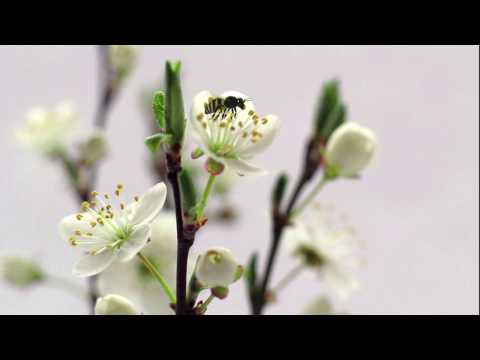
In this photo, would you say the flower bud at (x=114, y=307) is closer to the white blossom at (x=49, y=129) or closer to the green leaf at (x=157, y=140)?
the green leaf at (x=157, y=140)

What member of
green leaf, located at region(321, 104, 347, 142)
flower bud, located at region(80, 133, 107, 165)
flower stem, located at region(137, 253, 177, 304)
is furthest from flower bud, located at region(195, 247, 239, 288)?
flower bud, located at region(80, 133, 107, 165)

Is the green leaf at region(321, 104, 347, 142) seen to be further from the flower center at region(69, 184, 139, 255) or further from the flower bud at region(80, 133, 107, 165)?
the flower bud at region(80, 133, 107, 165)

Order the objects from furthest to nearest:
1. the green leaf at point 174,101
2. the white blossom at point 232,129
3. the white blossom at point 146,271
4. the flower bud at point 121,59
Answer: the flower bud at point 121,59 → the white blossom at point 146,271 → the white blossom at point 232,129 → the green leaf at point 174,101

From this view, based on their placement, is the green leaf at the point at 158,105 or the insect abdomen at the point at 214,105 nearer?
the green leaf at the point at 158,105

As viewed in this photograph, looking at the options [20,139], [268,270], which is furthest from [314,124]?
[20,139]

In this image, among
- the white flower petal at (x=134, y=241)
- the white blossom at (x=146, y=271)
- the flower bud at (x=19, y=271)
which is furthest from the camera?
the flower bud at (x=19, y=271)

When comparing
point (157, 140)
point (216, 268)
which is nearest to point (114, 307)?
point (216, 268)

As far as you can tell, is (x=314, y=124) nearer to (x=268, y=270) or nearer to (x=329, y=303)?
(x=268, y=270)

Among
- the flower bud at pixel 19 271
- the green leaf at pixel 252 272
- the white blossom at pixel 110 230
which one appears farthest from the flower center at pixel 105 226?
the flower bud at pixel 19 271
